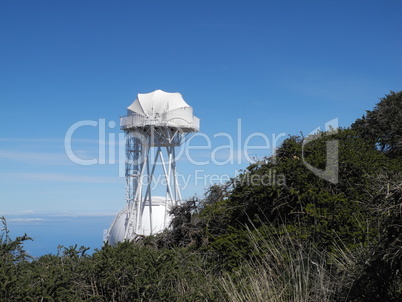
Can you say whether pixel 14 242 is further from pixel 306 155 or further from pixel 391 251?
pixel 306 155

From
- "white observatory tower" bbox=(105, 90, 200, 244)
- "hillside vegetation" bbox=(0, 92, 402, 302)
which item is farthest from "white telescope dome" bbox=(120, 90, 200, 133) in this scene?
"hillside vegetation" bbox=(0, 92, 402, 302)

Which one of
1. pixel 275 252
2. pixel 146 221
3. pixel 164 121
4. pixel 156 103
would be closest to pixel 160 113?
pixel 164 121

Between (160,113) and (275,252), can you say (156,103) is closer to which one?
(160,113)

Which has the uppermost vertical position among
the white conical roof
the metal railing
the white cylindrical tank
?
the white conical roof

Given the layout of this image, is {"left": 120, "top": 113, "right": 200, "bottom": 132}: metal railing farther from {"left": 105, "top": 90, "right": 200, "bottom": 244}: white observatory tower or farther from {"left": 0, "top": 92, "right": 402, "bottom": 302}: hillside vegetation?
{"left": 0, "top": 92, "right": 402, "bottom": 302}: hillside vegetation

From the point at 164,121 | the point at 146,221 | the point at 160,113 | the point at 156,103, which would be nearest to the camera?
the point at 164,121

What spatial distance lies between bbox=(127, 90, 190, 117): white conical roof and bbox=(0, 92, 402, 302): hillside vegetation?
1822 centimetres

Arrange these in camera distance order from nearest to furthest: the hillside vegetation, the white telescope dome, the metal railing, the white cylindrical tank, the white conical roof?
the hillside vegetation, the metal railing, the white telescope dome, the white conical roof, the white cylindrical tank

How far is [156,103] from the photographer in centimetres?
3356

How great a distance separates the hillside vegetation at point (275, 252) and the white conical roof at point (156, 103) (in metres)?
18.2

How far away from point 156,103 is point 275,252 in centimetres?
2504

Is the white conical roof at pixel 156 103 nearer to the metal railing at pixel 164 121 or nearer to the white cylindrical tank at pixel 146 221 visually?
the metal railing at pixel 164 121

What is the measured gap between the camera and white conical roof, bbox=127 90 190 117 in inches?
1309

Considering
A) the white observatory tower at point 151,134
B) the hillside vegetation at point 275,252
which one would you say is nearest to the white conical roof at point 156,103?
the white observatory tower at point 151,134
